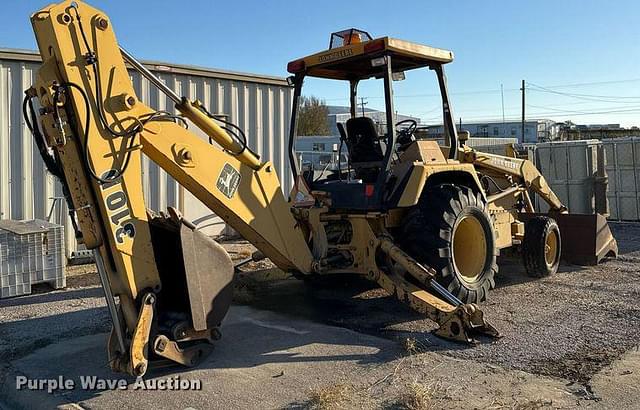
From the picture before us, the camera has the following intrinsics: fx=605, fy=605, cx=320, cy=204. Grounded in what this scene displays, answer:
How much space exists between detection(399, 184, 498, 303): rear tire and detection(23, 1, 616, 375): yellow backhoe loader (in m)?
0.02

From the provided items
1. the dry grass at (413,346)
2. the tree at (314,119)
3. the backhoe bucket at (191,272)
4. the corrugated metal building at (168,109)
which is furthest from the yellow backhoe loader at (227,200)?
the tree at (314,119)

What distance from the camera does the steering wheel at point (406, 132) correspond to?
7.18 m

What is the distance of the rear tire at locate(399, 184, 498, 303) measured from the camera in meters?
6.17

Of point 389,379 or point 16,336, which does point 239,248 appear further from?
point 389,379

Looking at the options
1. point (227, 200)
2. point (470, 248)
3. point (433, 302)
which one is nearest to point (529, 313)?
point (470, 248)

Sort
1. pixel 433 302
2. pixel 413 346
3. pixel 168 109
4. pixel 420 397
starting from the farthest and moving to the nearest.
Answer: pixel 168 109 → pixel 433 302 → pixel 413 346 → pixel 420 397

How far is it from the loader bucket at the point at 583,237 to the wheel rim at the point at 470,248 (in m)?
2.41

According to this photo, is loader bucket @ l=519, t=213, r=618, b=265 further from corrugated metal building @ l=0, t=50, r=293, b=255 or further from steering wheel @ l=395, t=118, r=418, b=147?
corrugated metal building @ l=0, t=50, r=293, b=255

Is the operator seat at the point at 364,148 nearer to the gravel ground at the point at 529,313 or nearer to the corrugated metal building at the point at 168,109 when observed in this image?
the gravel ground at the point at 529,313

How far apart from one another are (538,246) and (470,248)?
6.22ft

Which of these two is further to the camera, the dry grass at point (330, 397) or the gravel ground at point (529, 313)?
the gravel ground at point (529, 313)

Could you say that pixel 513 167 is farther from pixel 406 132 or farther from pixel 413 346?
pixel 413 346

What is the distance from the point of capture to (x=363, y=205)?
21.1 ft

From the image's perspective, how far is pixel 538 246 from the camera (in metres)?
8.38
